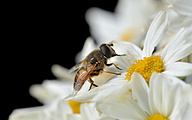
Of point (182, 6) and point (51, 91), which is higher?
point (182, 6)

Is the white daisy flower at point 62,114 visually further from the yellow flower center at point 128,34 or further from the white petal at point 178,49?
the yellow flower center at point 128,34

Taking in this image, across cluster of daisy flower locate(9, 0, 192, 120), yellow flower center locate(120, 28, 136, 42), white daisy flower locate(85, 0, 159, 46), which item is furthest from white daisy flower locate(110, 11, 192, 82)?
yellow flower center locate(120, 28, 136, 42)

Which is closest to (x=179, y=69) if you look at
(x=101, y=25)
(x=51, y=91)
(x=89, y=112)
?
(x=89, y=112)

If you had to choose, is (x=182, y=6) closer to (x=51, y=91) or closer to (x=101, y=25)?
(x=51, y=91)

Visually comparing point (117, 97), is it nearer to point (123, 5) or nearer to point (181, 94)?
point (181, 94)

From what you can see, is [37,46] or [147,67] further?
[37,46]

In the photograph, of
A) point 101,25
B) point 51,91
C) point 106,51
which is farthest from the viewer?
point 101,25
